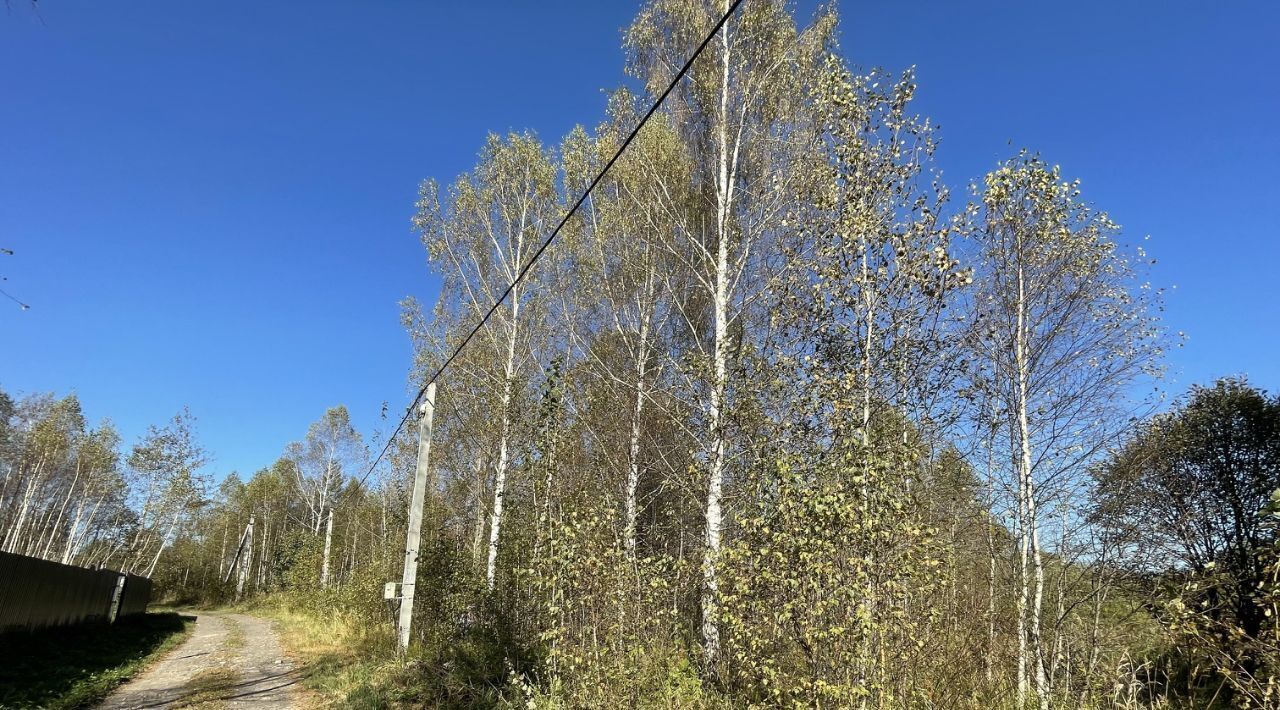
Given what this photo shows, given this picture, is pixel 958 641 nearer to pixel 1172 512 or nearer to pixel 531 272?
→ pixel 1172 512

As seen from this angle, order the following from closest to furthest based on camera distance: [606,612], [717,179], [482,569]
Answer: [606,612] < [717,179] < [482,569]

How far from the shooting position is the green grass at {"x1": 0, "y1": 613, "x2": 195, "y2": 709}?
8.12m

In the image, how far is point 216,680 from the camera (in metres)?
10.1

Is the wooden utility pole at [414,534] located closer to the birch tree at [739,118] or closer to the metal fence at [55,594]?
the birch tree at [739,118]

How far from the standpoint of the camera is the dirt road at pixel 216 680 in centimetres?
839

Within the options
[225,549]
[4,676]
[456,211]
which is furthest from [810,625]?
[225,549]

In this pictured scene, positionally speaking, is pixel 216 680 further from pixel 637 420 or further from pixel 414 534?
pixel 637 420

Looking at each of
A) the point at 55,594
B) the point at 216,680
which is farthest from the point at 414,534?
the point at 55,594

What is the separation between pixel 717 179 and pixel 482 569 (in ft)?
28.0

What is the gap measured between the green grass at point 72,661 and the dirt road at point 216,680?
1.20 ft

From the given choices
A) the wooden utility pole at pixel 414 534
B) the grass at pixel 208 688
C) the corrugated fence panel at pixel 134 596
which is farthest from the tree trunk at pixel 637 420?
the corrugated fence panel at pixel 134 596

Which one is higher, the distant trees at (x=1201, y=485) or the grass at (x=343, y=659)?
the distant trees at (x=1201, y=485)

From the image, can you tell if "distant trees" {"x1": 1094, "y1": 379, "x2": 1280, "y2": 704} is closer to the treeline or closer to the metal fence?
the metal fence

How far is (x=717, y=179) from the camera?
1088 cm
